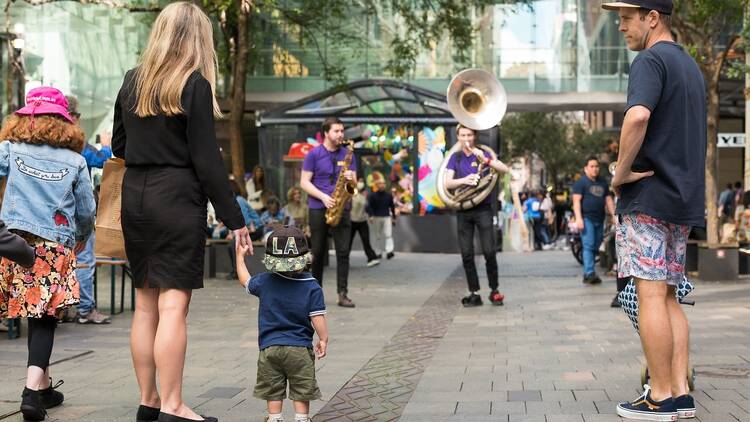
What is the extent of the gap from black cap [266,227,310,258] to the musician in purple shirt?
5939mm

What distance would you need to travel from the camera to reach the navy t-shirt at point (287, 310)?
16.5 ft

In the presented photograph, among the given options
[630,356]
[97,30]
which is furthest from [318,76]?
[630,356]

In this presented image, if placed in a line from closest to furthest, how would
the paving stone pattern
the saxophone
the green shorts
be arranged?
the green shorts → the paving stone pattern → the saxophone

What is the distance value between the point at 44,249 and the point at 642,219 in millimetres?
3068

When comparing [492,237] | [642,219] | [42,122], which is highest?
[42,122]

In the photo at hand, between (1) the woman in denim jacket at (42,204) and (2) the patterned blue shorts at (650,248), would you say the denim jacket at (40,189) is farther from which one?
(2) the patterned blue shorts at (650,248)

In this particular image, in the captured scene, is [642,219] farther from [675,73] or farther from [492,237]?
[492,237]

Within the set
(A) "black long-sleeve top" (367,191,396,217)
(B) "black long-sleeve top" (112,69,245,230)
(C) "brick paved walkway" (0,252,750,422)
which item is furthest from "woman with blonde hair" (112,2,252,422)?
(A) "black long-sleeve top" (367,191,396,217)

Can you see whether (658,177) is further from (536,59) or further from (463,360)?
(536,59)

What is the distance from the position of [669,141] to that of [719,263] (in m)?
10.4

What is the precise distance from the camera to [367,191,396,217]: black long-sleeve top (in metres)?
23.2

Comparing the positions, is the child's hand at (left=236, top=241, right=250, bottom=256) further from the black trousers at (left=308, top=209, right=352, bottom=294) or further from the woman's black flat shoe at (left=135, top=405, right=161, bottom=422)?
the black trousers at (left=308, top=209, right=352, bottom=294)

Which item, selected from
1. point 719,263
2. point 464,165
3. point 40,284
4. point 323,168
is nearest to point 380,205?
point 719,263

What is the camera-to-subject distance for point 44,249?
19.3 feet
